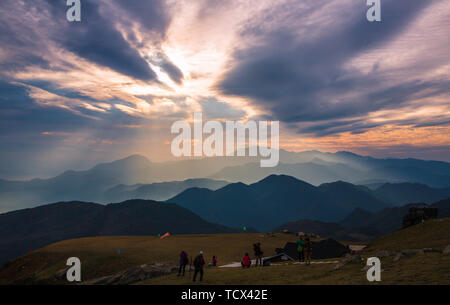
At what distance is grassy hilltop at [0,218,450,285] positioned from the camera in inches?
727

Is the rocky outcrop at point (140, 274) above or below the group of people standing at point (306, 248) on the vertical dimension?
below

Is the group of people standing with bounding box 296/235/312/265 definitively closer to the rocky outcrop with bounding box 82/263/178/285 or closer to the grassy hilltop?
the grassy hilltop

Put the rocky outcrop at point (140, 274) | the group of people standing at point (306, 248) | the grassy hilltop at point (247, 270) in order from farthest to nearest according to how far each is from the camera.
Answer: the rocky outcrop at point (140, 274), the group of people standing at point (306, 248), the grassy hilltop at point (247, 270)

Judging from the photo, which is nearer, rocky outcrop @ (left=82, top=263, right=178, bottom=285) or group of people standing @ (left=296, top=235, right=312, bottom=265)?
group of people standing @ (left=296, top=235, right=312, bottom=265)

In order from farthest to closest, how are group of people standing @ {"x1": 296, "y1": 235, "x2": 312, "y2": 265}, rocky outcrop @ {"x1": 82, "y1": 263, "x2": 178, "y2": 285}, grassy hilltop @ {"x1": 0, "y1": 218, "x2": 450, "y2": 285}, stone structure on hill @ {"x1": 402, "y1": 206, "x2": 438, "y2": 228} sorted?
stone structure on hill @ {"x1": 402, "y1": 206, "x2": 438, "y2": 228}
rocky outcrop @ {"x1": 82, "y1": 263, "x2": 178, "y2": 285}
group of people standing @ {"x1": 296, "y1": 235, "x2": 312, "y2": 265}
grassy hilltop @ {"x1": 0, "y1": 218, "x2": 450, "y2": 285}

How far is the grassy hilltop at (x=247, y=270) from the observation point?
727 inches

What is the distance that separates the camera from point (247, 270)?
1106 inches

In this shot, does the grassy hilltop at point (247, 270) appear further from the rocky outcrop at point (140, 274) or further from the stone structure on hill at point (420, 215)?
the stone structure on hill at point (420, 215)

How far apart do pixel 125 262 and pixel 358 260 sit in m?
36.2

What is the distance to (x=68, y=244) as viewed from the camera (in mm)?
61219

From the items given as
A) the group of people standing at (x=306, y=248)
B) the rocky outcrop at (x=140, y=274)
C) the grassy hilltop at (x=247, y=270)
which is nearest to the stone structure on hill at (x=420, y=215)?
the grassy hilltop at (x=247, y=270)

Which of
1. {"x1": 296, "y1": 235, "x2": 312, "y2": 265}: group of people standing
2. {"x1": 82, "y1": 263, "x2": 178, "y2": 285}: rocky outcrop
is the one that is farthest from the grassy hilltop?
{"x1": 82, "y1": 263, "x2": 178, "y2": 285}: rocky outcrop

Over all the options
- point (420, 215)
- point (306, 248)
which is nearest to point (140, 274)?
point (306, 248)
